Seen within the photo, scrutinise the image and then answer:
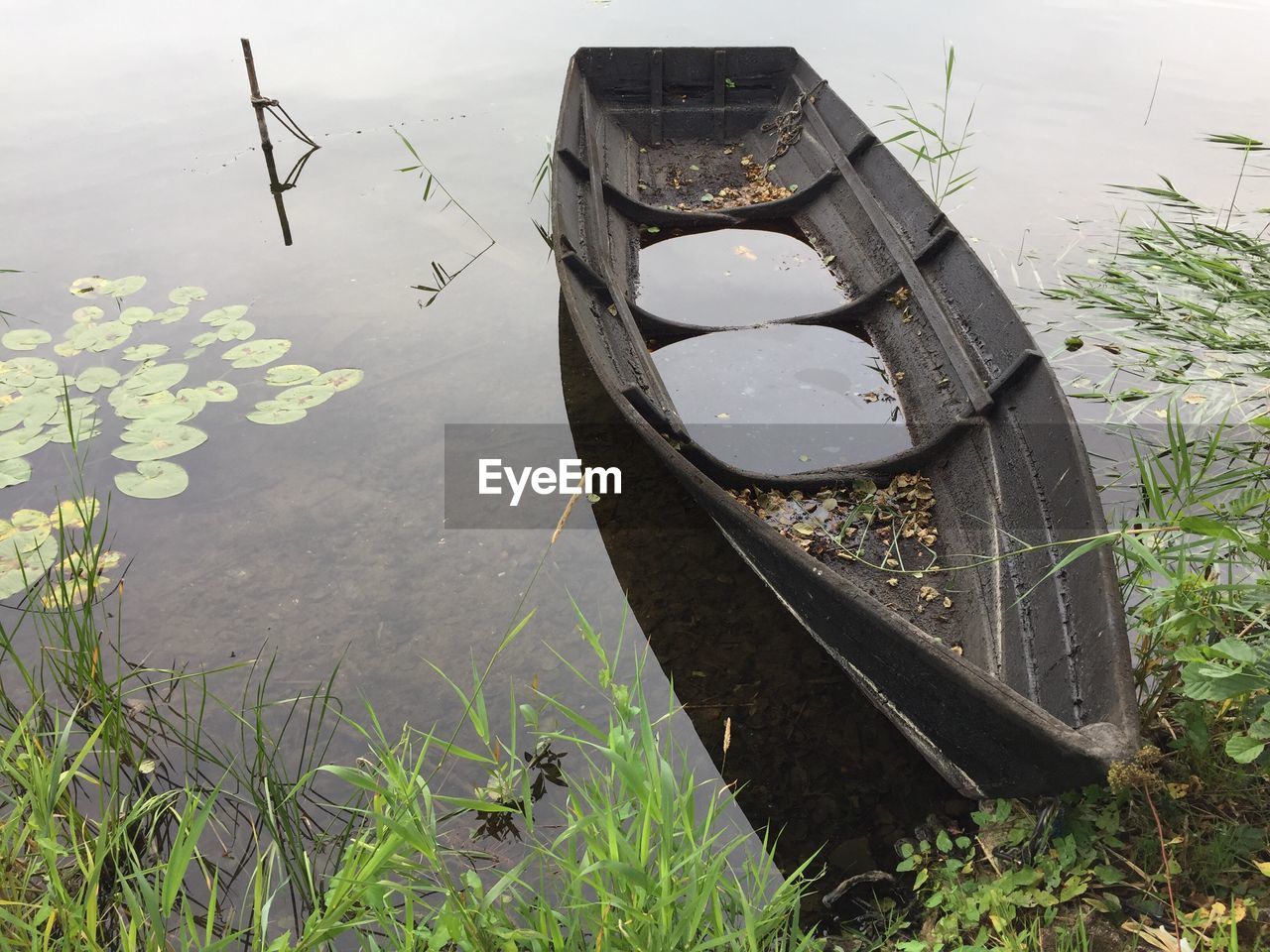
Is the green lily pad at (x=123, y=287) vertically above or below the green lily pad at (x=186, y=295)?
above

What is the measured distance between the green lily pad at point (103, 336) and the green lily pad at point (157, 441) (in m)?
0.78

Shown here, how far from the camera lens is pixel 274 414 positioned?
4.06m

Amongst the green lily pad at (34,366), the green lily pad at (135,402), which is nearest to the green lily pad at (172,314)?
the green lily pad at (34,366)

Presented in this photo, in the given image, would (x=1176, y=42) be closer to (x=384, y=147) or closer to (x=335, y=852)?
(x=384, y=147)

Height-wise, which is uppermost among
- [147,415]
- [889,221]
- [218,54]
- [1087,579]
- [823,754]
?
[218,54]

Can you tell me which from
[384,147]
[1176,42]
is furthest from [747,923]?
[1176,42]

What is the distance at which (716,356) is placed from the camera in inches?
171

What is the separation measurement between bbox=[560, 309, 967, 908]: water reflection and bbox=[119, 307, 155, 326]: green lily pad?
114 inches

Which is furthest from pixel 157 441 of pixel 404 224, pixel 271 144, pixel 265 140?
pixel 271 144

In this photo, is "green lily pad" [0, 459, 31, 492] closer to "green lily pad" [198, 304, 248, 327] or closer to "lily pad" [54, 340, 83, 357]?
"lily pad" [54, 340, 83, 357]

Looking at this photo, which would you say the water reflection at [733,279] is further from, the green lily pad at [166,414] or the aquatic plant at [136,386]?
the green lily pad at [166,414]

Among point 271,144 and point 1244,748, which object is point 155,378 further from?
point 1244,748

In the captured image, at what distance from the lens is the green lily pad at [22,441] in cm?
366

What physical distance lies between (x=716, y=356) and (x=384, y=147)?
Answer: 4006 millimetres
